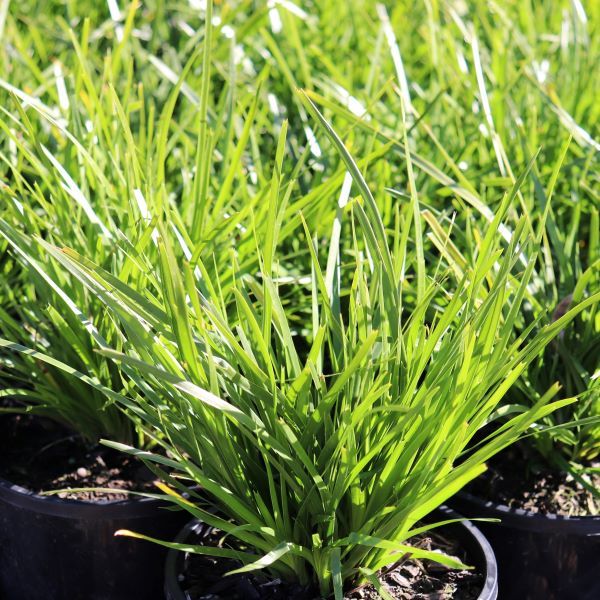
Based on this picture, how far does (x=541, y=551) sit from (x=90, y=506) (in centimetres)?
50

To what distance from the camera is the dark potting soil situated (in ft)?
2.63

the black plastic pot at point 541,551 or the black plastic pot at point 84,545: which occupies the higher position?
the black plastic pot at point 84,545

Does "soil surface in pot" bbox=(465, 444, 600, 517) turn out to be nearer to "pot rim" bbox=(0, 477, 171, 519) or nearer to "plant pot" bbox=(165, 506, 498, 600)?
"plant pot" bbox=(165, 506, 498, 600)

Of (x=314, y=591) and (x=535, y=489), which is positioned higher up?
(x=314, y=591)

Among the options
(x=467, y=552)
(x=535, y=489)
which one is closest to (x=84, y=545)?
(x=467, y=552)

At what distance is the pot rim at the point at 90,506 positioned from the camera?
0.92 meters

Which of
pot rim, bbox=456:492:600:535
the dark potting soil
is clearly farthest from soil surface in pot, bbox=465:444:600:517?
the dark potting soil

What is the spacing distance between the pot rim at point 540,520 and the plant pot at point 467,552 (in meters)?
0.08

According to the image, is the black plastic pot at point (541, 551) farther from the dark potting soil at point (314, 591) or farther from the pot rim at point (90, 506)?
the pot rim at point (90, 506)

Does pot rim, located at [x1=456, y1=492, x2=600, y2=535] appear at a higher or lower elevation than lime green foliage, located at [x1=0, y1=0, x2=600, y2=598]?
lower

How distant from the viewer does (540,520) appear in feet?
3.05

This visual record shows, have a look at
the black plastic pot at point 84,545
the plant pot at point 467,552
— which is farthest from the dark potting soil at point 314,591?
the black plastic pot at point 84,545

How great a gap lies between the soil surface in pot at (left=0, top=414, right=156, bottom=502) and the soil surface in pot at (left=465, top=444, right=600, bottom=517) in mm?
399

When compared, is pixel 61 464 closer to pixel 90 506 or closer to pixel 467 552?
pixel 90 506
